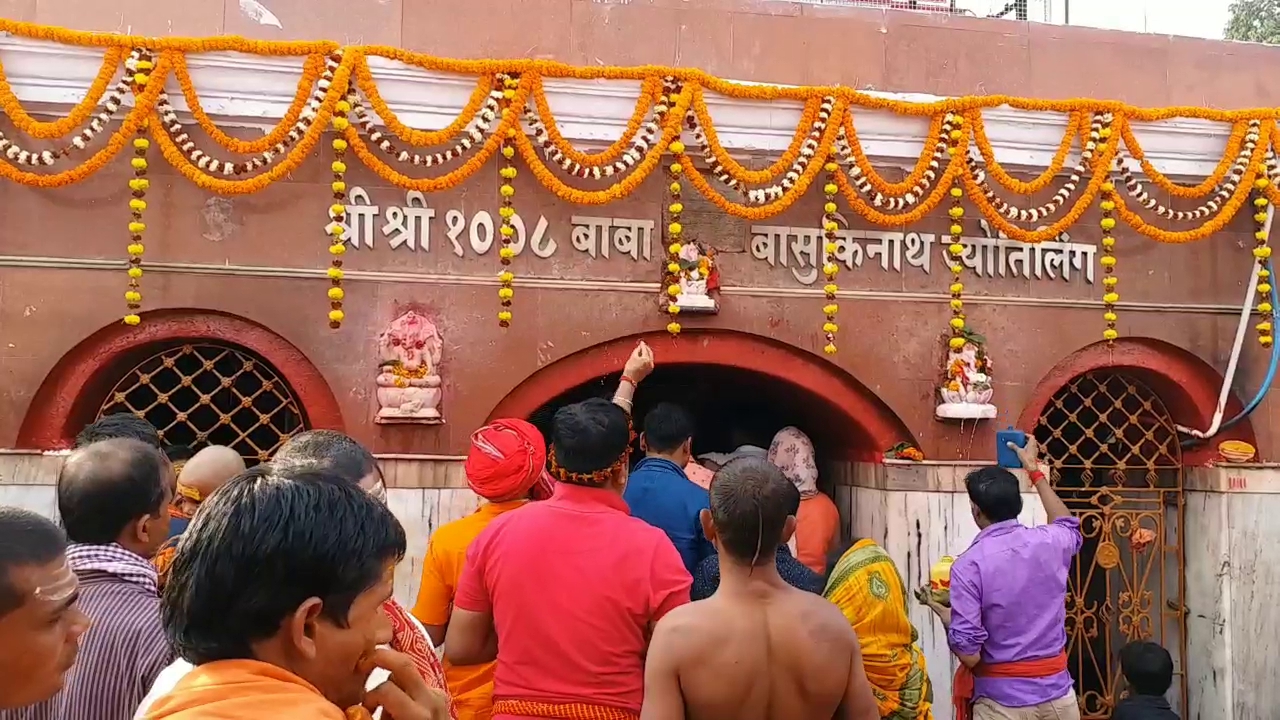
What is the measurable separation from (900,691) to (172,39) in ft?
13.1

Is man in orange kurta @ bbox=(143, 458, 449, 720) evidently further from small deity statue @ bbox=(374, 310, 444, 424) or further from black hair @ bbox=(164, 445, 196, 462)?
small deity statue @ bbox=(374, 310, 444, 424)

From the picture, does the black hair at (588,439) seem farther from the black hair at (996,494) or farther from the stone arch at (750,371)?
the stone arch at (750,371)

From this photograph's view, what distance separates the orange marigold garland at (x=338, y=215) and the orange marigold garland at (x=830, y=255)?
90.0 inches

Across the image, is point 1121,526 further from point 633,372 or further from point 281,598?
point 281,598

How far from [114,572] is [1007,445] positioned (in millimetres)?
4055

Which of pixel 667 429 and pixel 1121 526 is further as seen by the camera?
pixel 1121 526

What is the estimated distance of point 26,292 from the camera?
432cm

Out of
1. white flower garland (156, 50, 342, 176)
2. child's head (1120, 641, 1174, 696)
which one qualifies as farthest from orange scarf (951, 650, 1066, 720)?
white flower garland (156, 50, 342, 176)

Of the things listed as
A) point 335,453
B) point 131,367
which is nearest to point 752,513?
point 335,453

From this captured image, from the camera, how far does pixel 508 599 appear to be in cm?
254

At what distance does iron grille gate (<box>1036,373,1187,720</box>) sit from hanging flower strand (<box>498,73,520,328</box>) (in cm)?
291

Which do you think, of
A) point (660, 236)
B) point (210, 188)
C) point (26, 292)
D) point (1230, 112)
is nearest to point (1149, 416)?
point (1230, 112)

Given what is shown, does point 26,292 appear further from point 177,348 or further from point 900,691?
point 900,691

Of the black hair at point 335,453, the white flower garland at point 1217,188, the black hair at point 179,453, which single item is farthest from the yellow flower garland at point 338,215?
the white flower garland at point 1217,188
